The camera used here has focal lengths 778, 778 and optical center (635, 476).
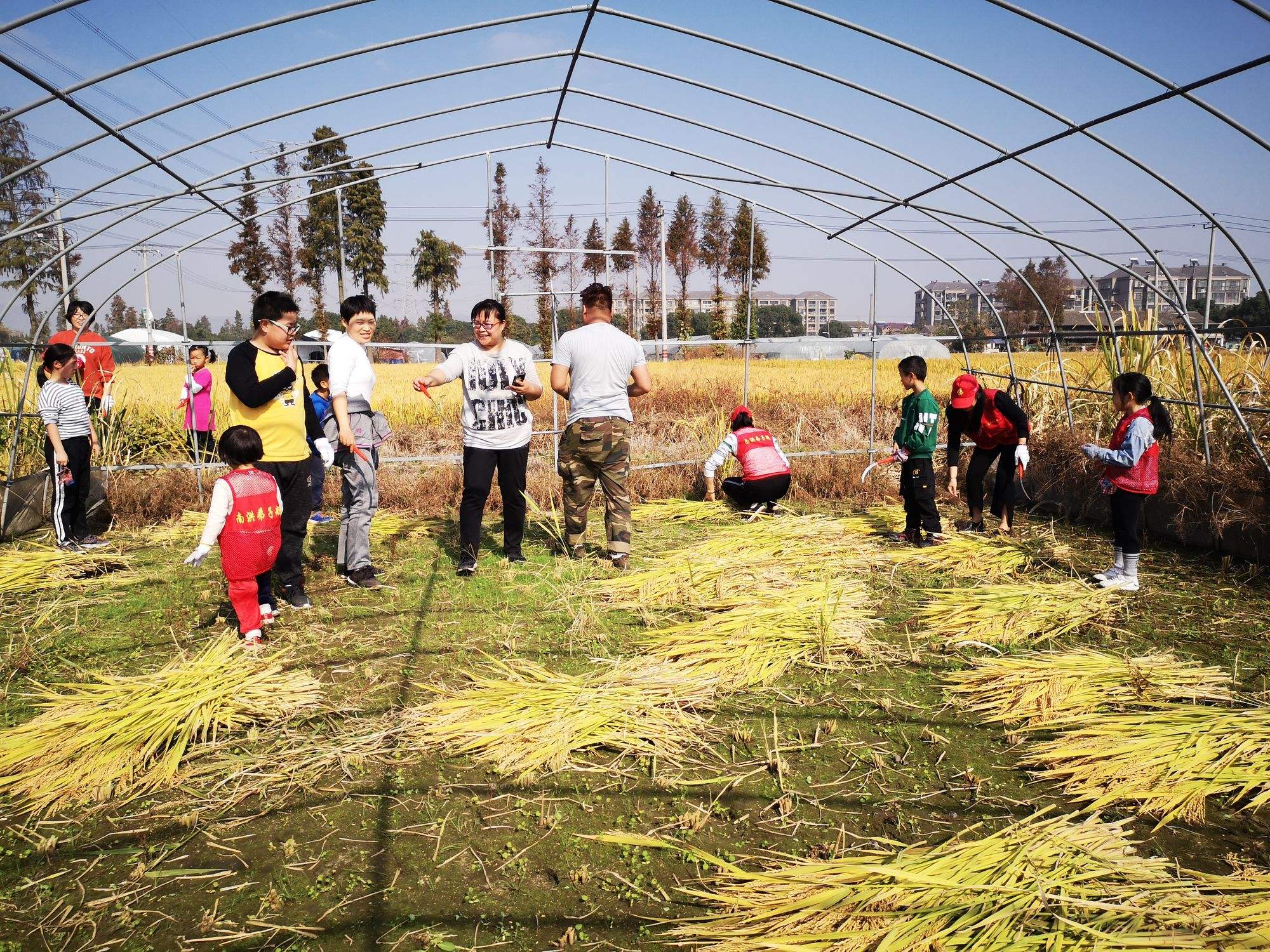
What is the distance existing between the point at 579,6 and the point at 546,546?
403 centimetres

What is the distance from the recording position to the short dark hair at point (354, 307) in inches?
209

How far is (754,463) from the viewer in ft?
24.4

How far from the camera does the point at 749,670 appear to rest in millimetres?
4129

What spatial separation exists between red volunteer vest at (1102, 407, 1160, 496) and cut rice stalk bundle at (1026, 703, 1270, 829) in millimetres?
2112

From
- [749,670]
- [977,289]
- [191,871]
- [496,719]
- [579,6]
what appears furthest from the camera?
[977,289]

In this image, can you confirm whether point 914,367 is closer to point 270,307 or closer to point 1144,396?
point 1144,396

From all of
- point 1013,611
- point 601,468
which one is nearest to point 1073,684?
point 1013,611

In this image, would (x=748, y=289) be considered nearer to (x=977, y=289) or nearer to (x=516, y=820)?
(x=977, y=289)

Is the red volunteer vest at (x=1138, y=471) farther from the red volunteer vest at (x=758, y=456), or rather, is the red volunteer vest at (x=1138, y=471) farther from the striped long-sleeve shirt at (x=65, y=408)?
the striped long-sleeve shirt at (x=65, y=408)

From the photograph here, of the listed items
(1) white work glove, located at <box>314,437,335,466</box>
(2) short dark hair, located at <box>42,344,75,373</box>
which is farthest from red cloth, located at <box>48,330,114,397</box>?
(1) white work glove, located at <box>314,437,335,466</box>

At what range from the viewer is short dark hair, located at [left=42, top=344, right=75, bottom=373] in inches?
240

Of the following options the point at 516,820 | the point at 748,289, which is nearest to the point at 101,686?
the point at 516,820

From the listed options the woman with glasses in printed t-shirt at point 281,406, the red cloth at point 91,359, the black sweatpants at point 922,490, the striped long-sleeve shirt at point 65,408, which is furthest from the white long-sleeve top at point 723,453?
the red cloth at point 91,359

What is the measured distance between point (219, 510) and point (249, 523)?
170 mm
